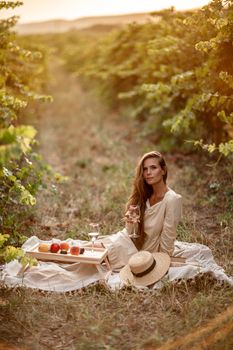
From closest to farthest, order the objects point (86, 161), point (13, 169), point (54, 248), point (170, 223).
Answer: point (170, 223) → point (54, 248) → point (13, 169) → point (86, 161)

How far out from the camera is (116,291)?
543cm

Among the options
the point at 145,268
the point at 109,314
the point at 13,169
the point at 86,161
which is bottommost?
the point at 109,314

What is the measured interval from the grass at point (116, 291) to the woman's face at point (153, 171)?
4.30 feet

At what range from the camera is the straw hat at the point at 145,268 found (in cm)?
550

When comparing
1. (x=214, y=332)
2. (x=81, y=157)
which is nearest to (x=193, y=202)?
(x=214, y=332)

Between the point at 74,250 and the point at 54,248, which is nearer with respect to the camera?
the point at 74,250

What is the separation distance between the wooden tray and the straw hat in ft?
1.27

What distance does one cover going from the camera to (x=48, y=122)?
764 inches

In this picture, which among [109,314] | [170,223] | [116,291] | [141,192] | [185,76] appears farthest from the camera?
[185,76]

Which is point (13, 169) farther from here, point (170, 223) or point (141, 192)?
point (170, 223)

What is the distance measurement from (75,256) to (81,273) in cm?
31

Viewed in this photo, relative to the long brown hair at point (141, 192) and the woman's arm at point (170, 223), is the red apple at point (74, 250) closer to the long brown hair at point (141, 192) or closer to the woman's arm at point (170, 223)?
the long brown hair at point (141, 192)

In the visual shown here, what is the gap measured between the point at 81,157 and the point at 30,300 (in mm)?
7931

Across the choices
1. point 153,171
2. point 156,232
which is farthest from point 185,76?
point 156,232
